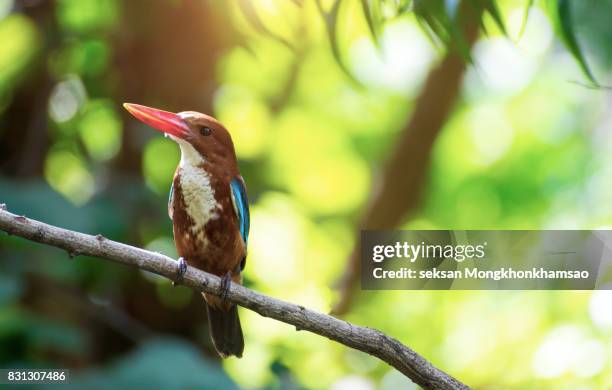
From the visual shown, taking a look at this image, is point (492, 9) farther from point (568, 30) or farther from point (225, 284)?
point (225, 284)

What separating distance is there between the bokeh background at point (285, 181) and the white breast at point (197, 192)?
0.65m

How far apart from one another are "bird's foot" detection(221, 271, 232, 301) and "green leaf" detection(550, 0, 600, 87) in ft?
2.01

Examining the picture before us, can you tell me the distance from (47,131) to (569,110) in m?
1.71

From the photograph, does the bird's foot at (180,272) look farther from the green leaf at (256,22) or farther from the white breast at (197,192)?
the green leaf at (256,22)

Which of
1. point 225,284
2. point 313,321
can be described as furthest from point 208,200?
point 313,321

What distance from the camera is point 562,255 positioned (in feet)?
6.07

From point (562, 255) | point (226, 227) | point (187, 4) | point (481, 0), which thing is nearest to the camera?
point (481, 0)

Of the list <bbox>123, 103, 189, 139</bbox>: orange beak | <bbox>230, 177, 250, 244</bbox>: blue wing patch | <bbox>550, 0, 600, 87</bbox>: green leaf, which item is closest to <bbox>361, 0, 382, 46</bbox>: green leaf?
<bbox>550, 0, 600, 87</bbox>: green leaf

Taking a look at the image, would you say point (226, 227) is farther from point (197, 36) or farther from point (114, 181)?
point (197, 36)

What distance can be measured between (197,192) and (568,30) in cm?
71

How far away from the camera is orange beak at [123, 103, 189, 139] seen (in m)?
1.22

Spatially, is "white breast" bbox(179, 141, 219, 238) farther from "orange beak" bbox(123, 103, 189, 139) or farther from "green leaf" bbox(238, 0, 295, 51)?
"green leaf" bbox(238, 0, 295, 51)

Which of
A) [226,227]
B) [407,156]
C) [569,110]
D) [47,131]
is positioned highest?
[569,110]

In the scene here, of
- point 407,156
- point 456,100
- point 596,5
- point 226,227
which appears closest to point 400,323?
point 407,156
